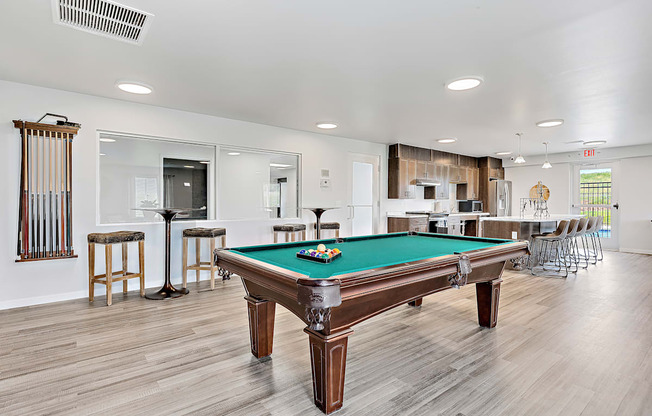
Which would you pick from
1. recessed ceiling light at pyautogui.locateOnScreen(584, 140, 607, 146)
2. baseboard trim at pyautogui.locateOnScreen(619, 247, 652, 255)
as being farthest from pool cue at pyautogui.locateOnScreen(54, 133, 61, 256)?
baseboard trim at pyautogui.locateOnScreen(619, 247, 652, 255)

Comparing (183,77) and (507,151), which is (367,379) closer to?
(183,77)

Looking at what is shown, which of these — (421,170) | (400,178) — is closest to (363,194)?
(400,178)

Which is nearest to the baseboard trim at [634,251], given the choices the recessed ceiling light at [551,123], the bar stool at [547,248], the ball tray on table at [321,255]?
the bar stool at [547,248]

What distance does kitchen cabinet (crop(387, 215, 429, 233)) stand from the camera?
654 centimetres

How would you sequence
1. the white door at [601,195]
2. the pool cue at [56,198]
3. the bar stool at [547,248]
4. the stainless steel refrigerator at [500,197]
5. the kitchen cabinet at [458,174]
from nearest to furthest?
1. the pool cue at [56,198]
2. the bar stool at [547,248]
3. the white door at [601,195]
4. the kitchen cabinet at [458,174]
5. the stainless steel refrigerator at [500,197]

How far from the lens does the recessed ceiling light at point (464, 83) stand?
313 centimetres

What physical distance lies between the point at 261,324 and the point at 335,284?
1038 mm

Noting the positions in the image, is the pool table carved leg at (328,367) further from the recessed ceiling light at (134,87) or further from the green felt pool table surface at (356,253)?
the recessed ceiling light at (134,87)

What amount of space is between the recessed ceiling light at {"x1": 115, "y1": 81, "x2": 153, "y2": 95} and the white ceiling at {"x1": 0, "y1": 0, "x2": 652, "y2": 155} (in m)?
0.09

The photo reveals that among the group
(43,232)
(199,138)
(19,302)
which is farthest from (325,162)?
(19,302)

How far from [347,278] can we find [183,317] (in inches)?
87.4

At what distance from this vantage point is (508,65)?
9.29ft

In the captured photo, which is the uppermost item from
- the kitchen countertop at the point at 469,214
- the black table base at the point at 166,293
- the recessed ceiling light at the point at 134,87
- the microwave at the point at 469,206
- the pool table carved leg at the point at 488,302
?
the recessed ceiling light at the point at 134,87

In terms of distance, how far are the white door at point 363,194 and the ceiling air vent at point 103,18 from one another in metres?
4.44
